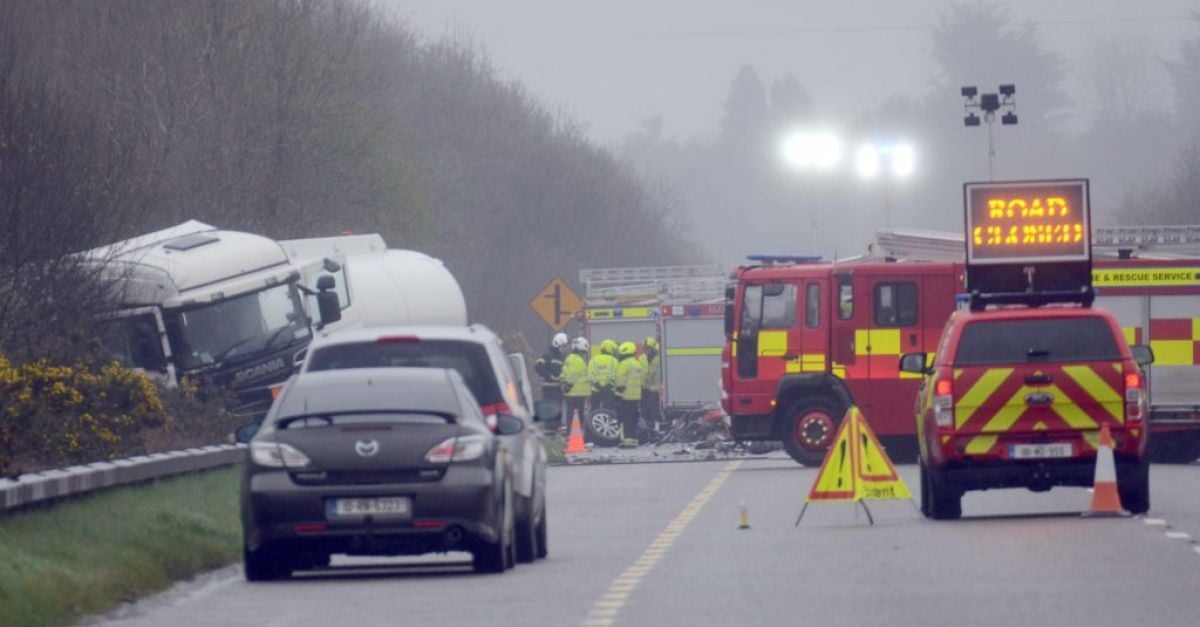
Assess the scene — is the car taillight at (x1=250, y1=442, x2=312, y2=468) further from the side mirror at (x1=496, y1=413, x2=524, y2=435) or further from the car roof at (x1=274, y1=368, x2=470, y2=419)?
the side mirror at (x1=496, y1=413, x2=524, y2=435)

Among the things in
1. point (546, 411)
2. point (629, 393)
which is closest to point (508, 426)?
point (546, 411)

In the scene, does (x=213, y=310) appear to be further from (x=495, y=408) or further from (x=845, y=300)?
(x=495, y=408)

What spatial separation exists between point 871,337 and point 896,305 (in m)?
0.52

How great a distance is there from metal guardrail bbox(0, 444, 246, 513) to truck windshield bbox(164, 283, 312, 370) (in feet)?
31.3

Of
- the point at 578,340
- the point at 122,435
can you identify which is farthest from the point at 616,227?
the point at 122,435

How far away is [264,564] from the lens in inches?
666

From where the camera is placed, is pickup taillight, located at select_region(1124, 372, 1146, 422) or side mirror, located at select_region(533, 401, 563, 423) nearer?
side mirror, located at select_region(533, 401, 563, 423)

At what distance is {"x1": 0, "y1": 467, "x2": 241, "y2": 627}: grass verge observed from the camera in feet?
48.0

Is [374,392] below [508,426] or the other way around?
the other way around

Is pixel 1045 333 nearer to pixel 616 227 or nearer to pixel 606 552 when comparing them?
pixel 606 552

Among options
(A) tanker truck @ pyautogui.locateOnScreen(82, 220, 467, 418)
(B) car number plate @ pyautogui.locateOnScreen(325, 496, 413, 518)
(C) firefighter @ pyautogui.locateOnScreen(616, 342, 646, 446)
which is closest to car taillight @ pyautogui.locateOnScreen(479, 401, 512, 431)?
(B) car number plate @ pyautogui.locateOnScreen(325, 496, 413, 518)

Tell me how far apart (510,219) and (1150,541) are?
218ft

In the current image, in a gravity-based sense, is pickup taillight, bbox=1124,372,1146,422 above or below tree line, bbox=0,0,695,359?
below

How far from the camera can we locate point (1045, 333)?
70.7ft
